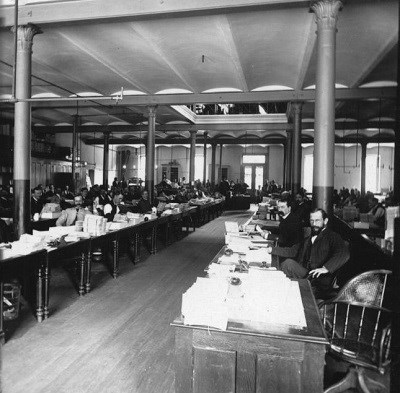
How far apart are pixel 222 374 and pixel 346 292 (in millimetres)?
1423

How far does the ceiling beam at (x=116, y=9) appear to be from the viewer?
240 inches

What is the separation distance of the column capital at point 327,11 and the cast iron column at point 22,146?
193 inches

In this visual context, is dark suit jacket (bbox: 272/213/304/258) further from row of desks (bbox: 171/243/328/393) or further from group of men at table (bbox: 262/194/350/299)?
row of desks (bbox: 171/243/328/393)

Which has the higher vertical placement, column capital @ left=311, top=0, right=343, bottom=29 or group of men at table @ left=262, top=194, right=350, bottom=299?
column capital @ left=311, top=0, right=343, bottom=29

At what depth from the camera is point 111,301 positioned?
186 inches

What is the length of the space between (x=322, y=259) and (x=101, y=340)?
2.29 m

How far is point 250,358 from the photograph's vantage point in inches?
76.0

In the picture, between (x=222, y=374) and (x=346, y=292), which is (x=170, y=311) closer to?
(x=346, y=292)

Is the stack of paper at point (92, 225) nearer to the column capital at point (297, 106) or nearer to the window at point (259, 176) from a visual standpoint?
the column capital at point (297, 106)

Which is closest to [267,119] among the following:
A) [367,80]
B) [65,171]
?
[367,80]

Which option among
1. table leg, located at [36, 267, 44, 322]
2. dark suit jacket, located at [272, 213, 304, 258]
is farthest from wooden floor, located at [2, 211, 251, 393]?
dark suit jacket, located at [272, 213, 304, 258]

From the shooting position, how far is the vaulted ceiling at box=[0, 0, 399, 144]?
21.2ft

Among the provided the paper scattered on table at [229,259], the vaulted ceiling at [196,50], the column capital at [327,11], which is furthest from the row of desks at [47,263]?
the column capital at [327,11]

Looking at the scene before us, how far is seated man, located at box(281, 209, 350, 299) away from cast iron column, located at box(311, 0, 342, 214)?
6.17 feet
